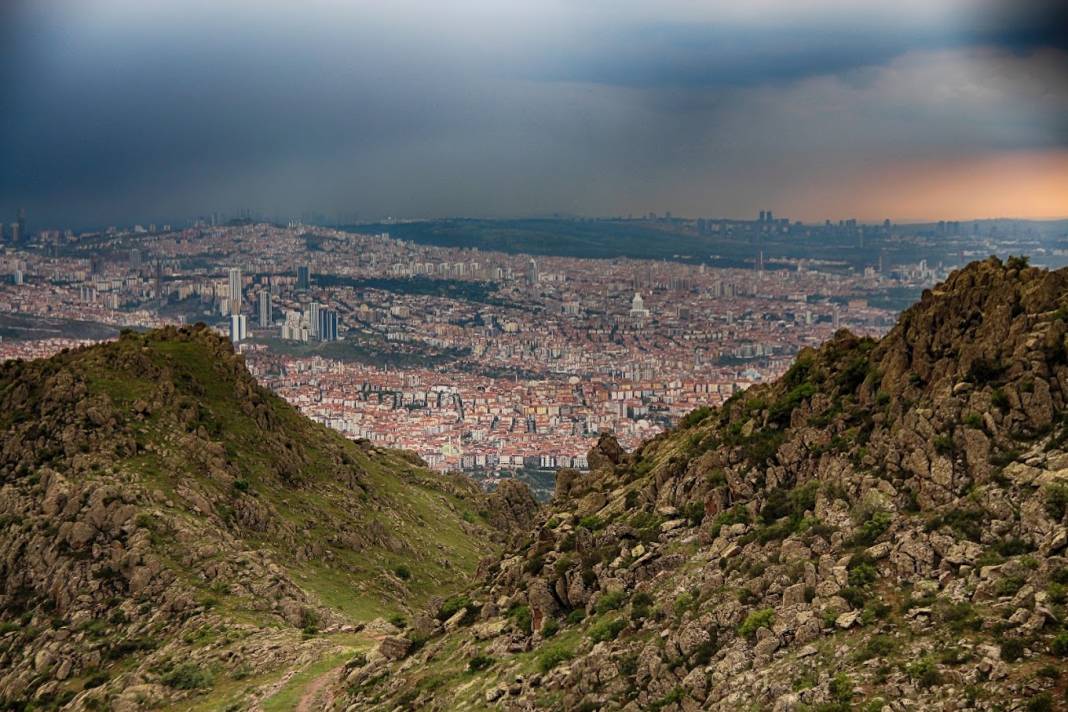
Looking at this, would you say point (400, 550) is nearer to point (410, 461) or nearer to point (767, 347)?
point (410, 461)

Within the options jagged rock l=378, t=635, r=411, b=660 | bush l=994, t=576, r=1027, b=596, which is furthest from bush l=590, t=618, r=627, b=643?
bush l=994, t=576, r=1027, b=596

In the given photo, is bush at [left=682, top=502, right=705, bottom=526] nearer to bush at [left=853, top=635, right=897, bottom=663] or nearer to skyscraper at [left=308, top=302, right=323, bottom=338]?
bush at [left=853, top=635, right=897, bottom=663]

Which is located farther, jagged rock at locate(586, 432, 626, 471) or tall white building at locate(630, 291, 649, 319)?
tall white building at locate(630, 291, 649, 319)

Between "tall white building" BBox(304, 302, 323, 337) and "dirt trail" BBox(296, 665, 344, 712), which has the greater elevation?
"dirt trail" BBox(296, 665, 344, 712)

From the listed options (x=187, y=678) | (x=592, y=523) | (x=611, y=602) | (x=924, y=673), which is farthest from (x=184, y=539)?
(x=924, y=673)

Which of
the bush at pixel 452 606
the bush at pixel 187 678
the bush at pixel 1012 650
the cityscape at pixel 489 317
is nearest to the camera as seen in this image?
the bush at pixel 1012 650

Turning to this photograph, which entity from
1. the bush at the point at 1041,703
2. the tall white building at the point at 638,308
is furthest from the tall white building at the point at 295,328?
the bush at the point at 1041,703

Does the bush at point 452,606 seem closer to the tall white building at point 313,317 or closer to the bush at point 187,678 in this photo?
the bush at point 187,678
